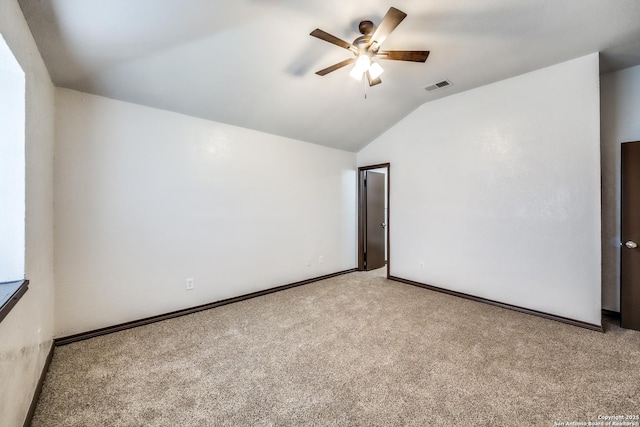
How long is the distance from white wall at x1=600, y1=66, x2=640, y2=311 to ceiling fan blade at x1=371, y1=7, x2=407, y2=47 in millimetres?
2988

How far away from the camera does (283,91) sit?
3008mm

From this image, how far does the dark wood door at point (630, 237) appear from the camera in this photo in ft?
8.58

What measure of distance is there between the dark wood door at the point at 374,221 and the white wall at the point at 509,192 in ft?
2.65

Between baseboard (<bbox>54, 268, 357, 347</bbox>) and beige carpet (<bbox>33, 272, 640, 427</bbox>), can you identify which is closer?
beige carpet (<bbox>33, 272, 640, 427</bbox>)

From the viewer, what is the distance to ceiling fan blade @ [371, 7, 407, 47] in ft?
5.46

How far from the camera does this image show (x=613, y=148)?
2920 mm

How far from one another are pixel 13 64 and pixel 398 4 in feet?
8.53

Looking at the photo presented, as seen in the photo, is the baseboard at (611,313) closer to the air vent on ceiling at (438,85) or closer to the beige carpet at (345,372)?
the beige carpet at (345,372)

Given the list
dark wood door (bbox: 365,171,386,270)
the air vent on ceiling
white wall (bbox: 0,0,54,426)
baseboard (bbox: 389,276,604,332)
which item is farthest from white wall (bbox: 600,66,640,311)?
white wall (bbox: 0,0,54,426)

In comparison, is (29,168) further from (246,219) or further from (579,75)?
(579,75)

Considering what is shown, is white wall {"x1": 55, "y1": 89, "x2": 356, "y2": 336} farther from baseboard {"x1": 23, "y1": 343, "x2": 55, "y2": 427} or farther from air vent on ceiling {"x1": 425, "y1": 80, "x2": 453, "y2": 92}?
air vent on ceiling {"x1": 425, "y1": 80, "x2": 453, "y2": 92}

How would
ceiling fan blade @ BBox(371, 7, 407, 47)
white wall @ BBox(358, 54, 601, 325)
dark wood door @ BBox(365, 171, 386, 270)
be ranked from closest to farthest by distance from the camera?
ceiling fan blade @ BBox(371, 7, 407, 47) → white wall @ BBox(358, 54, 601, 325) → dark wood door @ BBox(365, 171, 386, 270)

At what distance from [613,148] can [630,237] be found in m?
1.03

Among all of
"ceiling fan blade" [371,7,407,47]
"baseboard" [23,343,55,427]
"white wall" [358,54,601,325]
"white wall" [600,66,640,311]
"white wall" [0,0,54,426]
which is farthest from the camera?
"white wall" [600,66,640,311]
